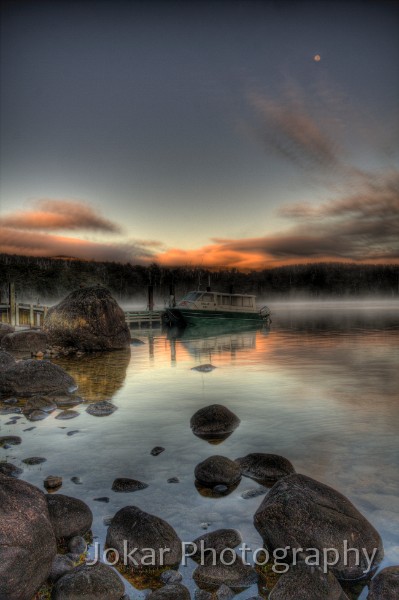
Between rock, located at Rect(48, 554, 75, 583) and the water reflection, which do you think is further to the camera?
the water reflection

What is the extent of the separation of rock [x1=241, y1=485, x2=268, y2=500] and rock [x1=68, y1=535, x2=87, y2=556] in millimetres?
2161

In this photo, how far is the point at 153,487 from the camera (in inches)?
237

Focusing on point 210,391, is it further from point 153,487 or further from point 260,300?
point 260,300

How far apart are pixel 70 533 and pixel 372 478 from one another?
432 cm

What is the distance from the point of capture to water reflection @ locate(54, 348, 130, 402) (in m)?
12.3

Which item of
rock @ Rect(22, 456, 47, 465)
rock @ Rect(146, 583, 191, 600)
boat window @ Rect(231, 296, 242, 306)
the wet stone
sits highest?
boat window @ Rect(231, 296, 242, 306)

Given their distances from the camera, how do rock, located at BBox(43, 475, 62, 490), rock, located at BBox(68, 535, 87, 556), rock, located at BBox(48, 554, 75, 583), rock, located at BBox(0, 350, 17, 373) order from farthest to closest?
rock, located at BBox(0, 350, 17, 373) < rock, located at BBox(43, 475, 62, 490) < rock, located at BBox(68, 535, 87, 556) < rock, located at BBox(48, 554, 75, 583)

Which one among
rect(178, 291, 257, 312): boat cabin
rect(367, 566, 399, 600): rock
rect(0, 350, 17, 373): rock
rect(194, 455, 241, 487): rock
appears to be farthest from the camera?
rect(178, 291, 257, 312): boat cabin

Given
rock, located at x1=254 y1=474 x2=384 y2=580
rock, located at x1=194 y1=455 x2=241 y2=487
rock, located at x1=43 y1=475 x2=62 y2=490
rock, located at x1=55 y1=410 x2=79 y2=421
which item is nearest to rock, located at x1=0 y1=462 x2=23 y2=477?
rock, located at x1=43 y1=475 x2=62 y2=490

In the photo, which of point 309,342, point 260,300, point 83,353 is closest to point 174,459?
point 83,353

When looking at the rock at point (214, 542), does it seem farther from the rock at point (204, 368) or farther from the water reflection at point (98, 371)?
the rock at point (204, 368)

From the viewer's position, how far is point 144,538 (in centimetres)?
435

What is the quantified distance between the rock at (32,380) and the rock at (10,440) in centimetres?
372

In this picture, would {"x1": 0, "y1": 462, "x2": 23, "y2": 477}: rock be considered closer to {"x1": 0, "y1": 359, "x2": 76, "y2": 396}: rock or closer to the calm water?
the calm water
